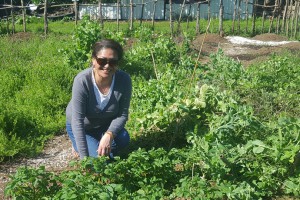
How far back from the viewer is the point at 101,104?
416cm

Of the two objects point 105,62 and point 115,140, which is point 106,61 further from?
point 115,140

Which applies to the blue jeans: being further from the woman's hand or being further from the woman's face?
the woman's face

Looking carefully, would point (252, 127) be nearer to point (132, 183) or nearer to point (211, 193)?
point (211, 193)

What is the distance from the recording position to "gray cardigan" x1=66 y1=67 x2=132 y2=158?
3921 mm

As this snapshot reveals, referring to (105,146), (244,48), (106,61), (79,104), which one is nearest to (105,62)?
(106,61)

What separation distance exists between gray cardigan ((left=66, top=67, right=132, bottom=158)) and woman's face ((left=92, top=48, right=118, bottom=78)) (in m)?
0.15

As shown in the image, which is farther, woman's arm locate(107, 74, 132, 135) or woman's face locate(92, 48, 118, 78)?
woman's arm locate(107, 74, 132, 135)

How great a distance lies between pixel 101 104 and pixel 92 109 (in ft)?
0.33

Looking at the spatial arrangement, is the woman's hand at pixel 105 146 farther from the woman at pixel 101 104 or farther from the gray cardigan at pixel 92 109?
the gray cardigan at pixel 92 109

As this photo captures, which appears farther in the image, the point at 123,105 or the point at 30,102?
the point at 30,102

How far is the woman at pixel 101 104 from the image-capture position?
3.88 meters

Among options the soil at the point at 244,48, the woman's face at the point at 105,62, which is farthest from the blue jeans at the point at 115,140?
the soil at the point at 244,48

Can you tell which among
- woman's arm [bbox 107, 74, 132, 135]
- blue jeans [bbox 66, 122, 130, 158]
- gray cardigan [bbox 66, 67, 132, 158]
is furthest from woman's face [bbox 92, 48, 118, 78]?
blue jeans [bbox 66, 122, 130, 158]

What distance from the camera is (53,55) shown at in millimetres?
9336
